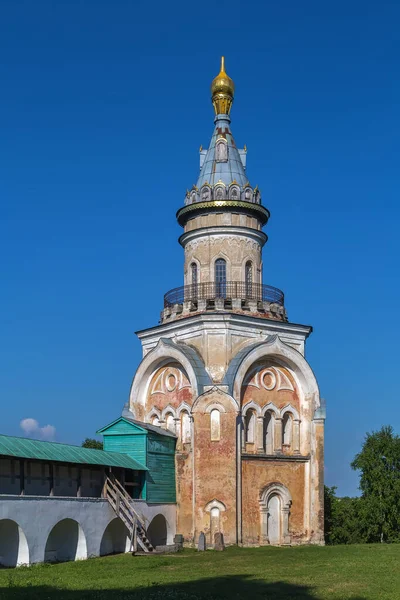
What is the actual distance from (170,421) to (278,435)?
410 centimetres

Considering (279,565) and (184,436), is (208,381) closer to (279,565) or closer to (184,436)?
(184,436)

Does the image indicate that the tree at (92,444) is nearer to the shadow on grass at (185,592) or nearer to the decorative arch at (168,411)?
the decorative arch at (168,411)

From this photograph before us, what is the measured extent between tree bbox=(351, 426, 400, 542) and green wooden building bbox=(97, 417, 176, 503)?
10.0 meters

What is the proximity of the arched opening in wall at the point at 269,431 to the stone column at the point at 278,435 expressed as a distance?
13cm

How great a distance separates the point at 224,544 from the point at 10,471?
25.7 feet

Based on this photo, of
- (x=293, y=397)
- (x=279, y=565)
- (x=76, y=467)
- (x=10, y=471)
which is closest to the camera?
(x=279, y=565)

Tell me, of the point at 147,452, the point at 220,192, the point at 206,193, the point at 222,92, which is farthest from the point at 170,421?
the point at 222,92

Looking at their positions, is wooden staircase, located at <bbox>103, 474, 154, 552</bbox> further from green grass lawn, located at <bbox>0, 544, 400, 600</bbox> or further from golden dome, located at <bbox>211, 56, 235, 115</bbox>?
golden dome, located at <bbox>211, 56, 235, 115</bbox>

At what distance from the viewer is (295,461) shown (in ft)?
101

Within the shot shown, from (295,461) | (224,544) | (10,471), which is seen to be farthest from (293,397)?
(10,471)

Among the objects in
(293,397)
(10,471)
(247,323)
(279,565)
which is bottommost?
(279,565)

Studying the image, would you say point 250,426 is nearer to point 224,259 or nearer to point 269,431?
point 269,431

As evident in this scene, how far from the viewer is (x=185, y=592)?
1706 cm

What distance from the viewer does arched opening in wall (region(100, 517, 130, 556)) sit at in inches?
1073
